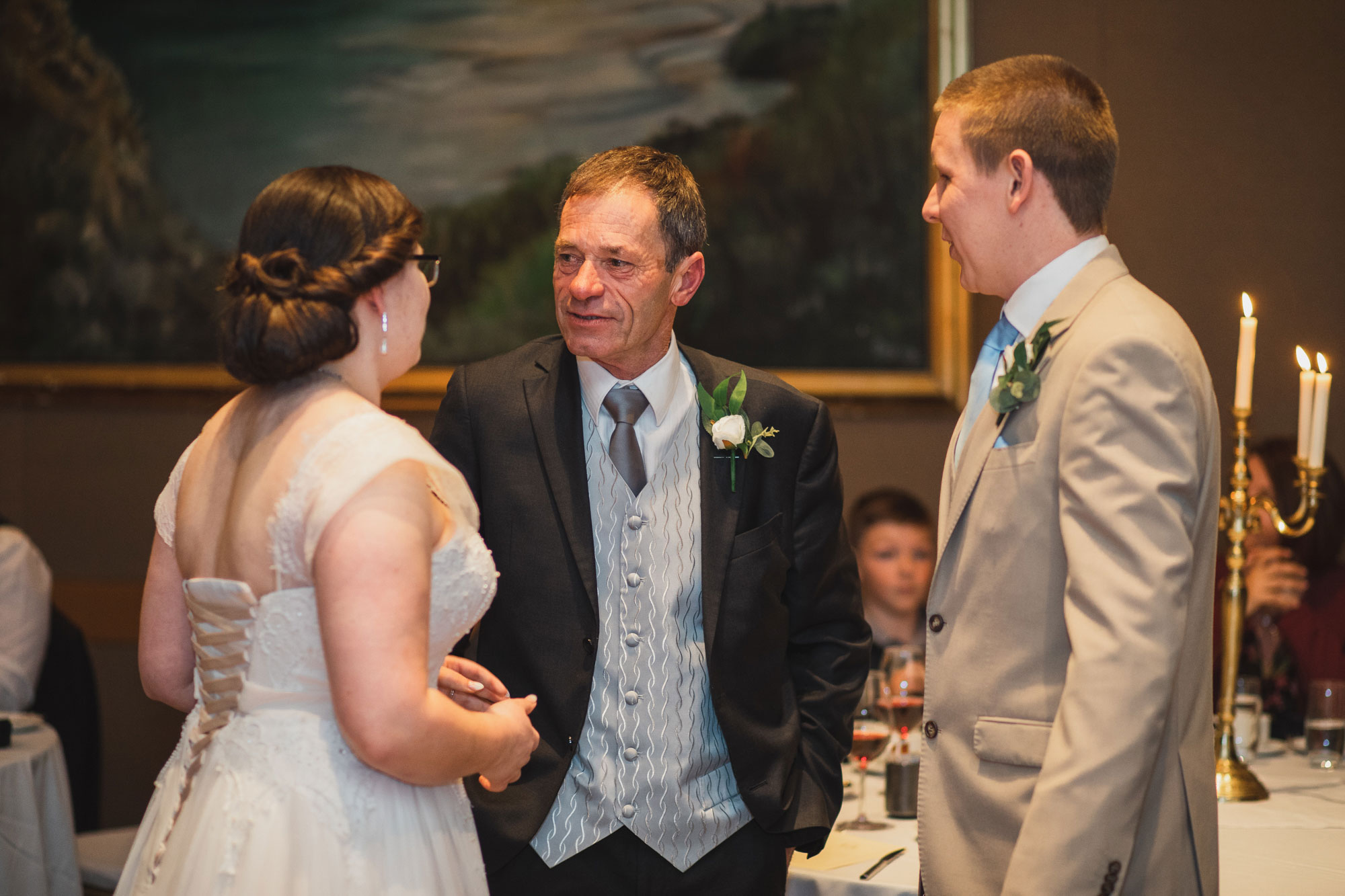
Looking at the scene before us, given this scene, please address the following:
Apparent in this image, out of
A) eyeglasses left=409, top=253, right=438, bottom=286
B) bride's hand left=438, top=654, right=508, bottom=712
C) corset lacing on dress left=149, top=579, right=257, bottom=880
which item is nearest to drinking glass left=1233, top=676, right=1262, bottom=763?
bride's hand left=438, top=654, right=508, bottom=712

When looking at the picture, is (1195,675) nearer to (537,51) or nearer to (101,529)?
(537,51)

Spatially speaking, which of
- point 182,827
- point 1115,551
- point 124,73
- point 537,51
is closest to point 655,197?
point 1115,551

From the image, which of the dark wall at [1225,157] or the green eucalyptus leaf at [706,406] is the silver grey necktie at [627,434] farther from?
the dark wall at [1225,157]

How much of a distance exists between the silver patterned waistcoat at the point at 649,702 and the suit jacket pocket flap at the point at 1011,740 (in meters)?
0.57

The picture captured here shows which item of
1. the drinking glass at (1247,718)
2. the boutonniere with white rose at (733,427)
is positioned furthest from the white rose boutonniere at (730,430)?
the drinking glass at (1247,718)

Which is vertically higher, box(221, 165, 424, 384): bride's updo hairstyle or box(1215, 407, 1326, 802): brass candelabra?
box(221, 165, 424, 384): bride's updo hairstyle

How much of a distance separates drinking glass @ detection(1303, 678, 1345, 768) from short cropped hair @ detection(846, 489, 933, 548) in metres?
1.53

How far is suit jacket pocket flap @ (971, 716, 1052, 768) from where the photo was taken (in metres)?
1.58

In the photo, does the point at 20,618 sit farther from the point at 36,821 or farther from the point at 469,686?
the point at 469,686

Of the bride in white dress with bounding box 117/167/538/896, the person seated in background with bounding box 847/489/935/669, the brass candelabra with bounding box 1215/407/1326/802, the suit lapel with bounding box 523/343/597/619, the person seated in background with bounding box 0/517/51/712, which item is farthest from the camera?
the person seated in background with bounding box 847/489/935/669

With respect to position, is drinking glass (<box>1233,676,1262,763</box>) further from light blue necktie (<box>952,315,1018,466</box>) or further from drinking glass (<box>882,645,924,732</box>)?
light blue necktie (<box>952,315,1018,466</box>)

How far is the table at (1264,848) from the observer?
1.96m

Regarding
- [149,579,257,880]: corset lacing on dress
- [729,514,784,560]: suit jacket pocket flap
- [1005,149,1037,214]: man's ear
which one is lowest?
[149,579,257,880]: corset lacing on dress

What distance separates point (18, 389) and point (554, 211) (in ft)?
8.29
